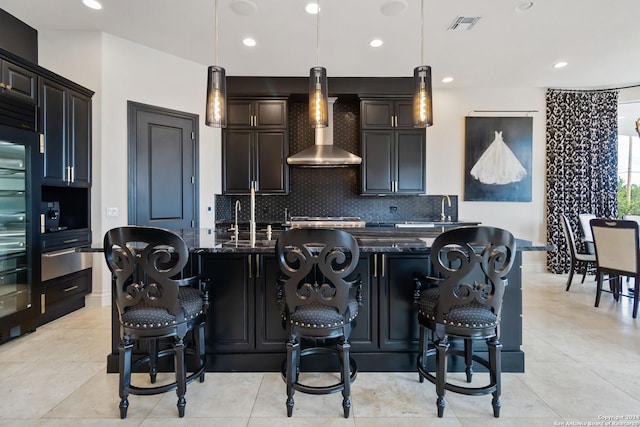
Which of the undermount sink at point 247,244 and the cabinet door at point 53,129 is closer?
the undermount sink at point 247,244

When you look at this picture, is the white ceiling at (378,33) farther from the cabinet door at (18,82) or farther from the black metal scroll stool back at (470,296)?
the black metal scroll stool back at (470,296)

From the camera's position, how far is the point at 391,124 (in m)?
4.82

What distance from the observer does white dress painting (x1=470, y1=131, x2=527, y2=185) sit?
5.14m

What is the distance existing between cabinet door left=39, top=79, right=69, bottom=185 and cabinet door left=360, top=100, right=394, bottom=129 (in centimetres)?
368

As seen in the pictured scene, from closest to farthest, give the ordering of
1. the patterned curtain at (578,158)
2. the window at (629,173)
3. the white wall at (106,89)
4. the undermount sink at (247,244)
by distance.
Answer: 1. the undermount sink at (247,244)
2. the white wall at (106,89)
3. the patterned curtain at (578,158)
4. the window at (629,173)

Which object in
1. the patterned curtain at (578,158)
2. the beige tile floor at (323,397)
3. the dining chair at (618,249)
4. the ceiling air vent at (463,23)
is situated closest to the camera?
the beige tile floor at (323,397)

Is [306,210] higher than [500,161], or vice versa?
[500,161]

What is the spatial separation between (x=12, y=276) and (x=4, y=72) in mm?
1748

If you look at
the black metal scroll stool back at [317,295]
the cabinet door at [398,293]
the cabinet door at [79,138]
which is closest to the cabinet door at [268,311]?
the black metal scroll stool back at [317,295]

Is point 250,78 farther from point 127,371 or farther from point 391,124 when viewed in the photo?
point 127,371

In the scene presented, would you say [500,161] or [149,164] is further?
[500,161]

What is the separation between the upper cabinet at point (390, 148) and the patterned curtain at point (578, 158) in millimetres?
2279

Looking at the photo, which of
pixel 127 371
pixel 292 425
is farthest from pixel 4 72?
pixel 292 425

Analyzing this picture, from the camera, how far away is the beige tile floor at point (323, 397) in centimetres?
172
